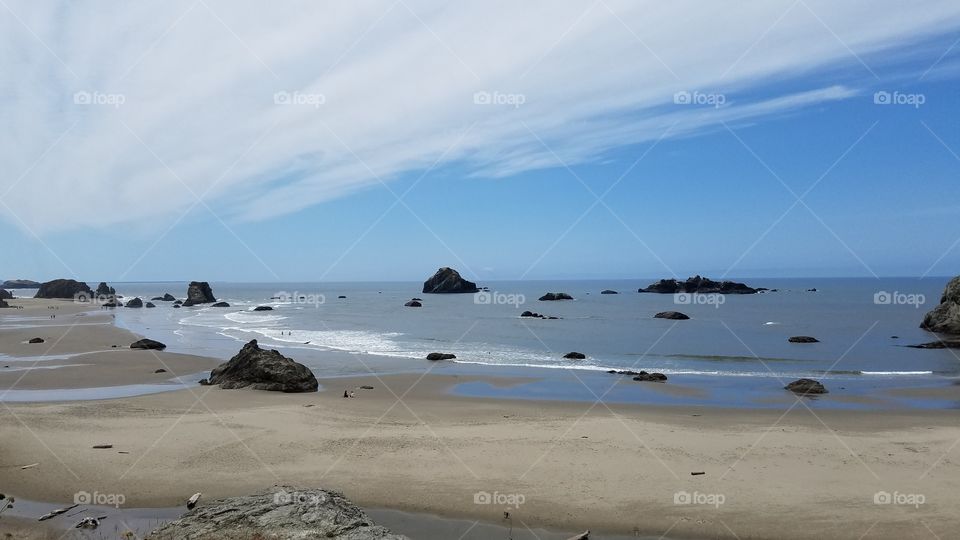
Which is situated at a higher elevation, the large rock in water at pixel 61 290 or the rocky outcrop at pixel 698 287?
the rocky outcrop at pixel 698 287

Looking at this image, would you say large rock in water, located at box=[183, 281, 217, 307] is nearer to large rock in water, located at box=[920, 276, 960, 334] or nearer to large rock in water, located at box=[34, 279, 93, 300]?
large rock in water, located at box=[34, 279, 93, 300]

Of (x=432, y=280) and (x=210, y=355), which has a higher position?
(x=432, y=280)

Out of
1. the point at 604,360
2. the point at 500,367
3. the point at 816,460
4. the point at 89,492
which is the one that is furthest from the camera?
the point at 604,360

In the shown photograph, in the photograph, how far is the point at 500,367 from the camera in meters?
31.3

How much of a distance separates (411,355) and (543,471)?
24.6 meters

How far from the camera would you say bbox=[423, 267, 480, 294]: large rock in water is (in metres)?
148

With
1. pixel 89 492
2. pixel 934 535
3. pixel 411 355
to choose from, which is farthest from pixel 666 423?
pixel 411 355

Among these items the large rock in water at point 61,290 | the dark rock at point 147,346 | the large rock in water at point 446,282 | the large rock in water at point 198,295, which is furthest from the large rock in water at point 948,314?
the large rock in water at point 61,290

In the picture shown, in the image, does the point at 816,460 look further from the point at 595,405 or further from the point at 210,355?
the point at 210,355

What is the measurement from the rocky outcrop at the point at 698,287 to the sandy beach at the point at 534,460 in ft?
382

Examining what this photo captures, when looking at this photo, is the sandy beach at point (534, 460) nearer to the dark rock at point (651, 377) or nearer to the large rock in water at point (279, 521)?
the large rock in water at point (279, 521)

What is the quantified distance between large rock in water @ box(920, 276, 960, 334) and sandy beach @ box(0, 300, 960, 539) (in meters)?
37.9

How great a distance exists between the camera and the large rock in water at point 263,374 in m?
22.0

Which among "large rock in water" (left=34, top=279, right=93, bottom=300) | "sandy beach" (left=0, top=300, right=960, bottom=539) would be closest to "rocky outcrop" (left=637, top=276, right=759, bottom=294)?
"sandy beach" (left=0, top=300, right=960, bottom=539)
